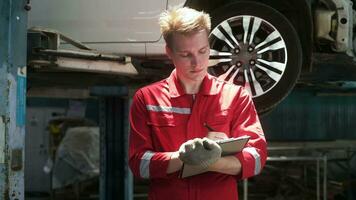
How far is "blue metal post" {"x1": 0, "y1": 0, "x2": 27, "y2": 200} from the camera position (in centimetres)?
226

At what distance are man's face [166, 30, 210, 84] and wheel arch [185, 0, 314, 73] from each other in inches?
66.8

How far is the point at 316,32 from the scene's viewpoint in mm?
3621

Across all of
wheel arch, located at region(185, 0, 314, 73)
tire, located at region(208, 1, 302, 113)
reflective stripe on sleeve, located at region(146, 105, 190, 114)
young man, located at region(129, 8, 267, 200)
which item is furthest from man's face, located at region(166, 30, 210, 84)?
wheel arch, located at region(185, 0, 314, 73)

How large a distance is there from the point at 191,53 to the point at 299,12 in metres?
1.95

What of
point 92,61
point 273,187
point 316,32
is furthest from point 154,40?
point 273,187

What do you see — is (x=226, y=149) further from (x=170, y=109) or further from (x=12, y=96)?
(x=12, y=96)

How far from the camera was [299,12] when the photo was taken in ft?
11.5

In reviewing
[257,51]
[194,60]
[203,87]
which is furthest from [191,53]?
[257,51]

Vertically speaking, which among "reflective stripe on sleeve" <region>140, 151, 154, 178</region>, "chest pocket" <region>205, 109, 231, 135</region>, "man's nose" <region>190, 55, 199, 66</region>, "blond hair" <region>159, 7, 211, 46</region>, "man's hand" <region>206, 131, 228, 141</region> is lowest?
"reflective stripe on sleeve" <region>140, 151, 154, 178</region>

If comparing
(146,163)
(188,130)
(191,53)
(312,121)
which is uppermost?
(191,53)

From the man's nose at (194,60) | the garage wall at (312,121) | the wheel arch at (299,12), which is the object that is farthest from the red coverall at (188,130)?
the garage wall at (312,121)

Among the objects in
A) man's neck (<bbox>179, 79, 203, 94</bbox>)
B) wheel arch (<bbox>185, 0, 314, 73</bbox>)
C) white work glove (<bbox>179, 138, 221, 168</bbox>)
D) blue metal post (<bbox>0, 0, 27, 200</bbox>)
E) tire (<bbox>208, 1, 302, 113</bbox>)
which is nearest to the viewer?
white work glove (<bbox>179, 138, 221, 168</bbox>)

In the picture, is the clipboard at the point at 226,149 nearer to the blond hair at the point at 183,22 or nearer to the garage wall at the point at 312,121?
the blond hair at the point at 183,22

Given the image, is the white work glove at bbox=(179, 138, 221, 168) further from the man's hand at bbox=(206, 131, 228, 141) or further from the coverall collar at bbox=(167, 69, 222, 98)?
the coverall collar at bbox=(167, 69, 222, 98)
